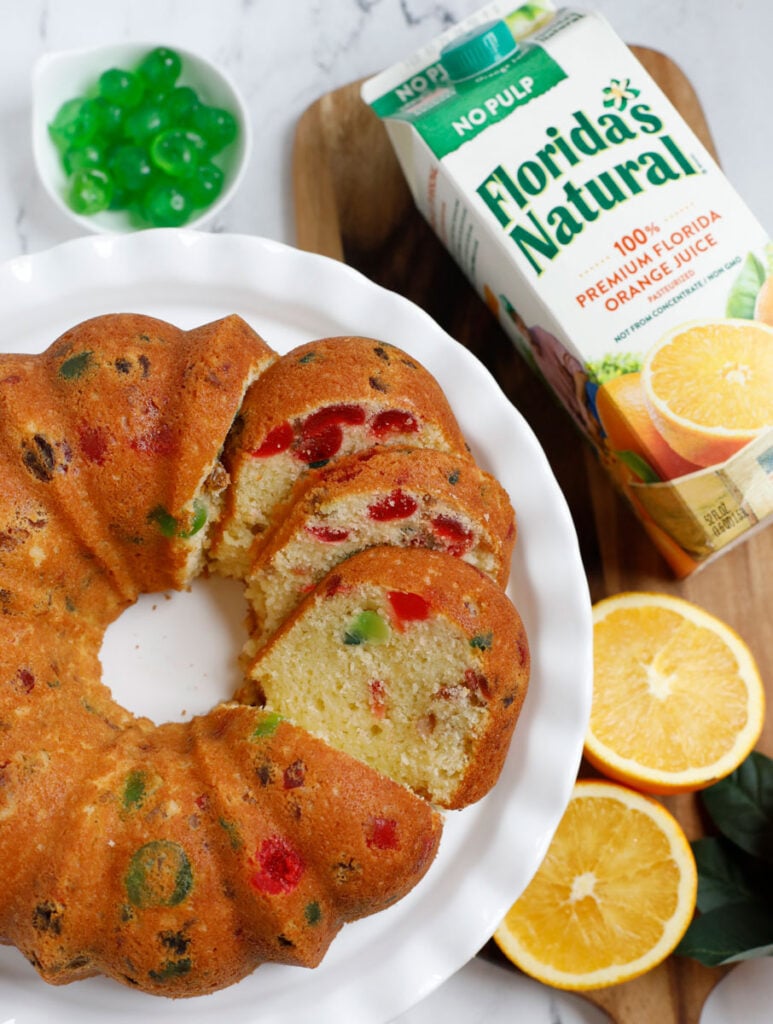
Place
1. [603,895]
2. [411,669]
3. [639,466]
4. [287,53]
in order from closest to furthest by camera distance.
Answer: [411,669], [639,466], [603,895], [287,53]

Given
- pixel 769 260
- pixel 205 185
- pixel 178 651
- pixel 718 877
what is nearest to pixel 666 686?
pixel 718 877

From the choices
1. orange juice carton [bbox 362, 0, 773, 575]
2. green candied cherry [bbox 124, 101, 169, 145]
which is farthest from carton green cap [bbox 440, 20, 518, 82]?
green candied cherry [bbox 124, 101, 169, 145]

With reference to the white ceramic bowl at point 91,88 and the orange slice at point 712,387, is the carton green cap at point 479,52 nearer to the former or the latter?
the white ceramic bowl at point 91,88

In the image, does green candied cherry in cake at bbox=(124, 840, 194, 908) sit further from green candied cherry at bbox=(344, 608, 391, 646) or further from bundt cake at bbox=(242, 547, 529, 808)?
green candied cherry at bbox=(344, 608, 391, 646)

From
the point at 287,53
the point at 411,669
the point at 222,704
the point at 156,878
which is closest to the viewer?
the point at 156,878

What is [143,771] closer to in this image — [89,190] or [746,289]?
[89,190]

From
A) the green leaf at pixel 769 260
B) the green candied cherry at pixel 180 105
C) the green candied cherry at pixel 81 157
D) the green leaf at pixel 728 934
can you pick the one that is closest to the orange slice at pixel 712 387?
the green leaf at pixel 769 260
